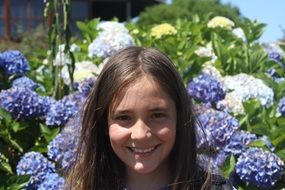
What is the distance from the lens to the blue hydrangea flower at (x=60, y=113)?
3.30 meters

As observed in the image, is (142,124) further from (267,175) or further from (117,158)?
(267,175)

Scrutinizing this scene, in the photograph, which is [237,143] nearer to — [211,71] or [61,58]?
[211,71]

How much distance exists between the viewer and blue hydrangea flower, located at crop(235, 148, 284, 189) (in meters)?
2.89

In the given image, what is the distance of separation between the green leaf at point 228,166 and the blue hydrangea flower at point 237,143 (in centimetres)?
6

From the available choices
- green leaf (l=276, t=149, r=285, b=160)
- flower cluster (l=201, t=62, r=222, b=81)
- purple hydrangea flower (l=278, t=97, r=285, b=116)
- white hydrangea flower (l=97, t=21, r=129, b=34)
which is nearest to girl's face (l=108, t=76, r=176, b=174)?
green leaf (l=276, t=149, r=285, b=160)

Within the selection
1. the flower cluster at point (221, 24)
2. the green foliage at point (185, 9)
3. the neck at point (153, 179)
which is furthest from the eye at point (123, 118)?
the green foliage at point (185, 9)

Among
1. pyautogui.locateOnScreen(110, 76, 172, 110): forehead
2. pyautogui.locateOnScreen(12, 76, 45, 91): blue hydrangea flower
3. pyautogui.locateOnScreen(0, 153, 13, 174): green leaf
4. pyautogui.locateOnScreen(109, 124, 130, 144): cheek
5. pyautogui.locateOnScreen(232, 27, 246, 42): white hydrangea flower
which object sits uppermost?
pyautogui.locateOnScreen(110, 76, 172, 110): forehead

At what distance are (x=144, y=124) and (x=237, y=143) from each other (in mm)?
1066

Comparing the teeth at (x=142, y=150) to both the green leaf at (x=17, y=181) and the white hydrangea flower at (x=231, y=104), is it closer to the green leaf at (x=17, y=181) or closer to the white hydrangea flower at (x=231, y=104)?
the green leaf at (x=17, y=181)

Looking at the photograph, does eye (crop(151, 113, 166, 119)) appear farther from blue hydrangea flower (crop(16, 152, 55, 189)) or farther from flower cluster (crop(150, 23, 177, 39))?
flower cluster (crop(150, 23, 177, 39))

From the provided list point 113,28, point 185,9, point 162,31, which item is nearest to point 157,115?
point 113,28

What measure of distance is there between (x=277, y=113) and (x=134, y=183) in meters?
1.43

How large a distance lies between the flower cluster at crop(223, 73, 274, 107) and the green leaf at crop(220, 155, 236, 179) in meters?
0.71

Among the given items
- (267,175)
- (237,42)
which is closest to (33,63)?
(237,42)
